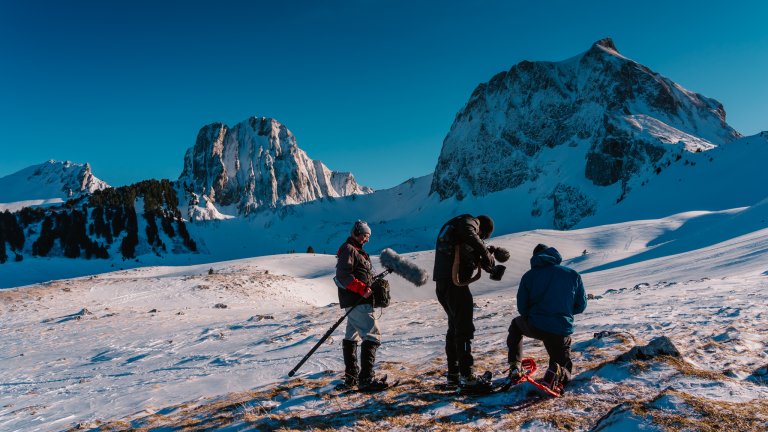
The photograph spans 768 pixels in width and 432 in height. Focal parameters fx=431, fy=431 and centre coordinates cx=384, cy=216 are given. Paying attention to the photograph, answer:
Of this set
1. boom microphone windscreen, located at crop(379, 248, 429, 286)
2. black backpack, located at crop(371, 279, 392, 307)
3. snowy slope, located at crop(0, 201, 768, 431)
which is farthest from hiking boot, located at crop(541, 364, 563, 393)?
black backpack, located at crop(371, 279, 392, 307)

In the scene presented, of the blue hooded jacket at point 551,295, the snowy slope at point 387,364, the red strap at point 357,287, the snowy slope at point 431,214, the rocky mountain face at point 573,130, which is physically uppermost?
the rocky mountain face at point 573,130

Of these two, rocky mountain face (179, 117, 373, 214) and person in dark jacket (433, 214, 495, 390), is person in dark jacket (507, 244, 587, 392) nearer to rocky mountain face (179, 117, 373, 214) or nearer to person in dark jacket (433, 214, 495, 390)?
person in dark jacket (433, 214, 495, 390)

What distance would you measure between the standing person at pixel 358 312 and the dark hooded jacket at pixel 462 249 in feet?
3.80

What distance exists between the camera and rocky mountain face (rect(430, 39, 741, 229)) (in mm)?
106250

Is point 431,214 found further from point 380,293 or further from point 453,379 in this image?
point 453,379

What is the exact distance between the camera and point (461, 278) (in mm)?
6086

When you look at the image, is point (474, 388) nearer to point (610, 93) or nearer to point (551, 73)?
point (610, 93)

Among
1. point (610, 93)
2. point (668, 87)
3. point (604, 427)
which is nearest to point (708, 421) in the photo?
point (604, 427)

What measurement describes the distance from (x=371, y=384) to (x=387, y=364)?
218 cm

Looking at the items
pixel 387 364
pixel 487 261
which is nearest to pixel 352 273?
pixel 487 261

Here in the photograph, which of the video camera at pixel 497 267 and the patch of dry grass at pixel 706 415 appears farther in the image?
the video camera at pixel 497 267

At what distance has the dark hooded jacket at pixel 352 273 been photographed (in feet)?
21.6

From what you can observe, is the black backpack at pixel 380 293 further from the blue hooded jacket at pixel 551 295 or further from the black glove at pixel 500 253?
the blue hooded jacket at pixel 551 295

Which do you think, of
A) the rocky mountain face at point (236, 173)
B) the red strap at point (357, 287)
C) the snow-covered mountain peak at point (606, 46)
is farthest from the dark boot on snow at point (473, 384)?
the rocky mountain face at point (236, 173)
